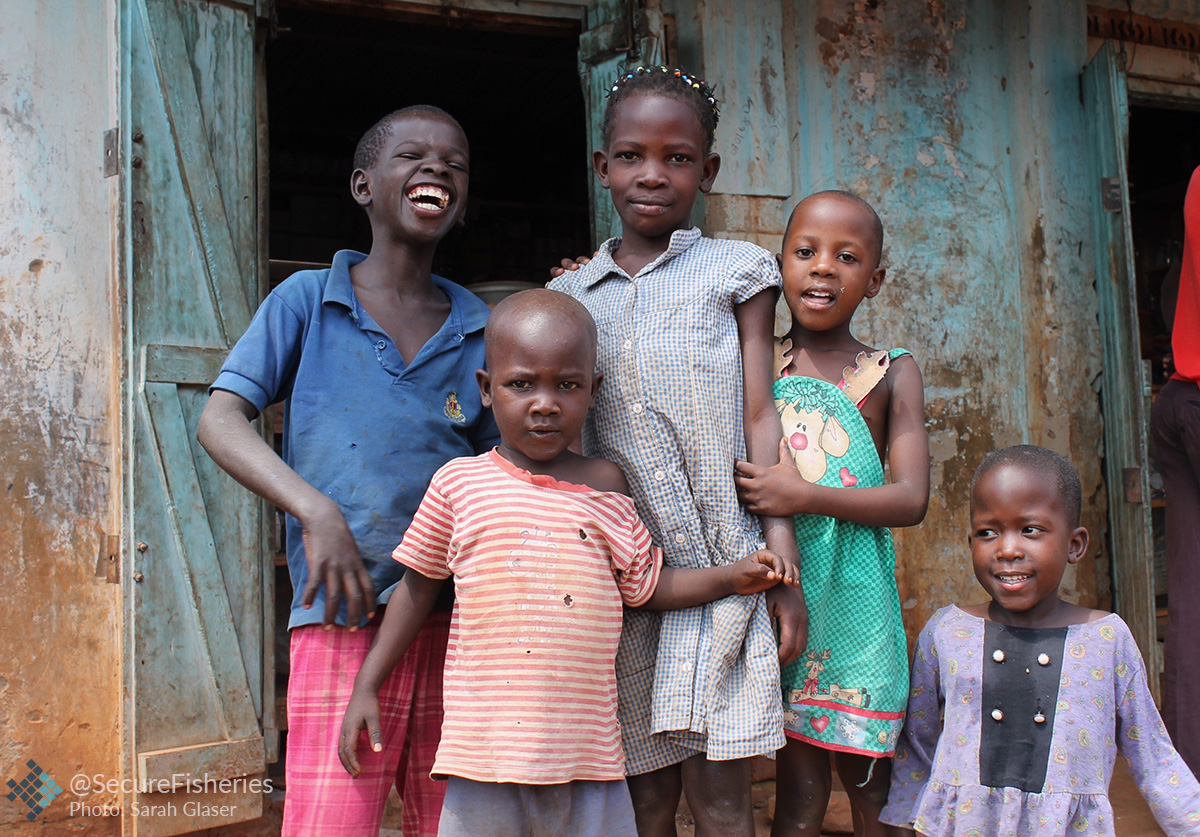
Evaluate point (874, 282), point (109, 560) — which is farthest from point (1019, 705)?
point (109, 560)

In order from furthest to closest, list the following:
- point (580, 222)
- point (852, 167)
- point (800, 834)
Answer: point (580, 222), point (852, 167), point (800, 834)

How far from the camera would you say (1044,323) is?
379 centimetres

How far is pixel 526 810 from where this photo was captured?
1.63m

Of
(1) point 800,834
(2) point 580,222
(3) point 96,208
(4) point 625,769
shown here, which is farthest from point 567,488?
(2) point 580,222

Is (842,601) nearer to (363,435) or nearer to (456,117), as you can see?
(363,435)

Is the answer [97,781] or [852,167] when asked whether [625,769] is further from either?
[852,167]

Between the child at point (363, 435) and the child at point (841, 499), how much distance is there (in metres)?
0.63

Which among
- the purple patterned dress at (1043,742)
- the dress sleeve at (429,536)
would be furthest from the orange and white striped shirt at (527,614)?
the purple patterned dress at (1043,742)

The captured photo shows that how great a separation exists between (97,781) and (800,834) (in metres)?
2.21

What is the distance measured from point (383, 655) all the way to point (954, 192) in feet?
9.58

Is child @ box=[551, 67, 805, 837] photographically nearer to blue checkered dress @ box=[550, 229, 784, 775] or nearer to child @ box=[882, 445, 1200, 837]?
blue checkered dress @ box=[550, 229, 784, 775]

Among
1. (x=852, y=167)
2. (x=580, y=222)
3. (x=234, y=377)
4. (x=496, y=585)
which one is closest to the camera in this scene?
(x=496, y=585)

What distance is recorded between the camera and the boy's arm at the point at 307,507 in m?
1.62

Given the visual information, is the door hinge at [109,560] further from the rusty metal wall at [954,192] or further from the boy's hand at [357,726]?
the rusty metal wall at [954,192]
